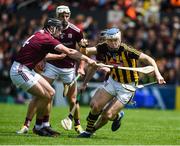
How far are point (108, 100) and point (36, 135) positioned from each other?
55.6 inches

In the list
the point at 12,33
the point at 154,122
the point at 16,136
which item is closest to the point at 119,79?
the point at 16,136

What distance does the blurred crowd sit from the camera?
2405 centimetres

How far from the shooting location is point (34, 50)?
12094 mm

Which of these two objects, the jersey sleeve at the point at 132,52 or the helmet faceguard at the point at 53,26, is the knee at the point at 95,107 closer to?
the jersey sleeve at the point at 132,52

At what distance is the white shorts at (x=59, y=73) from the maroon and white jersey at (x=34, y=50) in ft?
4.97

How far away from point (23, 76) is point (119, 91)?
1.66m

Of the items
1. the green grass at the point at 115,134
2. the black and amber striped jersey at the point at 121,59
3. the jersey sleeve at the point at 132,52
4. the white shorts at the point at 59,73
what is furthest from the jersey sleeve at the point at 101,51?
the white shorts at the point at 59,73

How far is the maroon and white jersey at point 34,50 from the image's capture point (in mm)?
12062

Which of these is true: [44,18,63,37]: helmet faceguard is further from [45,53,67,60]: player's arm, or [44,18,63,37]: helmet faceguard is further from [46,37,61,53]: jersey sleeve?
[45,53,67,60]: player's arm

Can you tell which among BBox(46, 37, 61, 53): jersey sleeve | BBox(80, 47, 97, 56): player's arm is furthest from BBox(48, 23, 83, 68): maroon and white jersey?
BBox(46, 37, 61, 53): jersey sleeve

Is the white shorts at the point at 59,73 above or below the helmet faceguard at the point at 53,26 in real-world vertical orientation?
below

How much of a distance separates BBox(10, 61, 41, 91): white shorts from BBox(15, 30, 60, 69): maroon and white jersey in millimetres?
84

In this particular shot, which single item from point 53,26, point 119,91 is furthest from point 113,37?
point 53,26

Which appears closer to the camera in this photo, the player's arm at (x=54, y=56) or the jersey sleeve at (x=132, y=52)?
the jersey sleeve at (x=132, y=52)
